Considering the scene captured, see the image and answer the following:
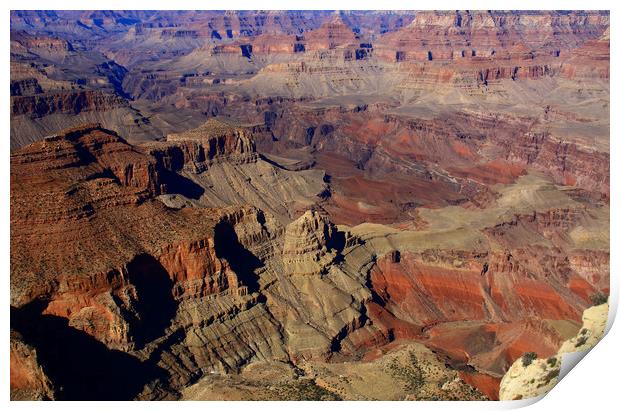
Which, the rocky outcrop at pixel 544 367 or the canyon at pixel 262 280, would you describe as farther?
the canyon at pixel 262 280

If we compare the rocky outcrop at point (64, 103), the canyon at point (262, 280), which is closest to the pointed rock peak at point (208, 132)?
the canyon at point (262, 280)

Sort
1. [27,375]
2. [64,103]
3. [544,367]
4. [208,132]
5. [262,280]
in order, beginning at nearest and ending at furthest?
[27,375], [544,367], [262,280], [208,132], [64,103]

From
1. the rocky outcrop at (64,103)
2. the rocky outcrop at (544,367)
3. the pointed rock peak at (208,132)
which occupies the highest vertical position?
the rocky outcrop at (64,103)

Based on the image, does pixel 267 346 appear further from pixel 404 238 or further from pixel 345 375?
pixel 404 238

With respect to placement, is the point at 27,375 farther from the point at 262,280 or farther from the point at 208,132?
the point at 208,132

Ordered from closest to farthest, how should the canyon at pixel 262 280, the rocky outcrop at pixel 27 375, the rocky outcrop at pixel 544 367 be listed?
1. the rocky outcrop at pixel 27 375
2. the rocky outcrop at pixel 544 367
3. the canyon at pixel 262 280

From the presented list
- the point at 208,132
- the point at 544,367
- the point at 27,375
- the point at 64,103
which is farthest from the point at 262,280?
the point at 64,103

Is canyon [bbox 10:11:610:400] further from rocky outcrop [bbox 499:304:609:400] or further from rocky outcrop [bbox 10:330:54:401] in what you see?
rocky outcrop [bbox 499:304:609:400]

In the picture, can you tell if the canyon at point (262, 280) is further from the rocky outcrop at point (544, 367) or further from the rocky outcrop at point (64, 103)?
the rocky outcrop at point (64, 103)

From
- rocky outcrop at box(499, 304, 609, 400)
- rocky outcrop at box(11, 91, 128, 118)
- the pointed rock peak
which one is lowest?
rocky outcrop at box(499, 304, 609, 400)

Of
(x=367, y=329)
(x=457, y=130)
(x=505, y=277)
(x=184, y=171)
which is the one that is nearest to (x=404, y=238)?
(x=505, y=277)

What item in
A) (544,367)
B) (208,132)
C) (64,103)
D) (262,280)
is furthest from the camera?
(64,103)

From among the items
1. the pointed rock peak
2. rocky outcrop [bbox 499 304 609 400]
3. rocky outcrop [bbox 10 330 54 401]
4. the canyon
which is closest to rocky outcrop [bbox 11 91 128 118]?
the pointed rock peak

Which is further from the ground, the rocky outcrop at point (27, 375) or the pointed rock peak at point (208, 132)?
the pointed rock peak at point (208, 132)
